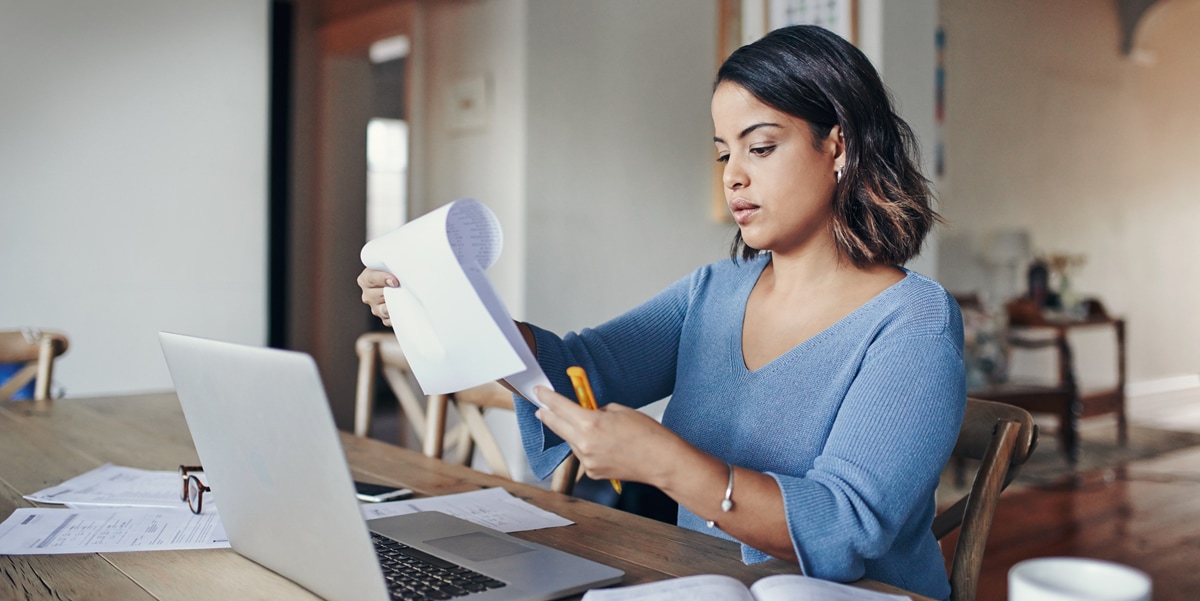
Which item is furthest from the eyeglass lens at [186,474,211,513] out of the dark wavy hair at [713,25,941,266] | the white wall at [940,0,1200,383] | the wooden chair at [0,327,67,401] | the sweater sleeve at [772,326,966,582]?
the white wall at [940,0,1200,383]

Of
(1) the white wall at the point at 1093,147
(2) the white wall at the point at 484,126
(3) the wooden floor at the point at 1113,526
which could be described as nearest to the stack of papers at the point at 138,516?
(3) the wooden floor at the point at 1113,526

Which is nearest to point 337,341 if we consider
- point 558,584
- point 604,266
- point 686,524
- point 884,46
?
point 604,266

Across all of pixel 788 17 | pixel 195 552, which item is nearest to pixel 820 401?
pixel 195 552

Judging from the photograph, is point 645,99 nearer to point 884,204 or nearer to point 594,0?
point 594,0

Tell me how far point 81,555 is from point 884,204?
0.97m

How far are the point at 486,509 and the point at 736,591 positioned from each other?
0.47 meters

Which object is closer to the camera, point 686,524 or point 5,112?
point 686,524

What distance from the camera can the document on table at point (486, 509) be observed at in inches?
44.7

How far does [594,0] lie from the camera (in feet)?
12.0

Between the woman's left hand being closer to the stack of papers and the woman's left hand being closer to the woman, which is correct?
the woman

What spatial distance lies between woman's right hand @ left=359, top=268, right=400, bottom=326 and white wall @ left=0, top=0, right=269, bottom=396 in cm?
235

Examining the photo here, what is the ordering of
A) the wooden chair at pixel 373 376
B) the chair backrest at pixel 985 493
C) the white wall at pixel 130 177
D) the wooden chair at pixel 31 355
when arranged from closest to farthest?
the chair backrest at pixel 985 493, the wooden chair at pixel 373 376, the wooden chair at pixel 31 355, the white wall at pixel 130 177

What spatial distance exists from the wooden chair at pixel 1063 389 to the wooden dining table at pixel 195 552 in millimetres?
3531

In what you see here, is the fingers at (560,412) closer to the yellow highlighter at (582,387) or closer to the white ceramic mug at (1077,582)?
the yellow highlighter at (582,387)
